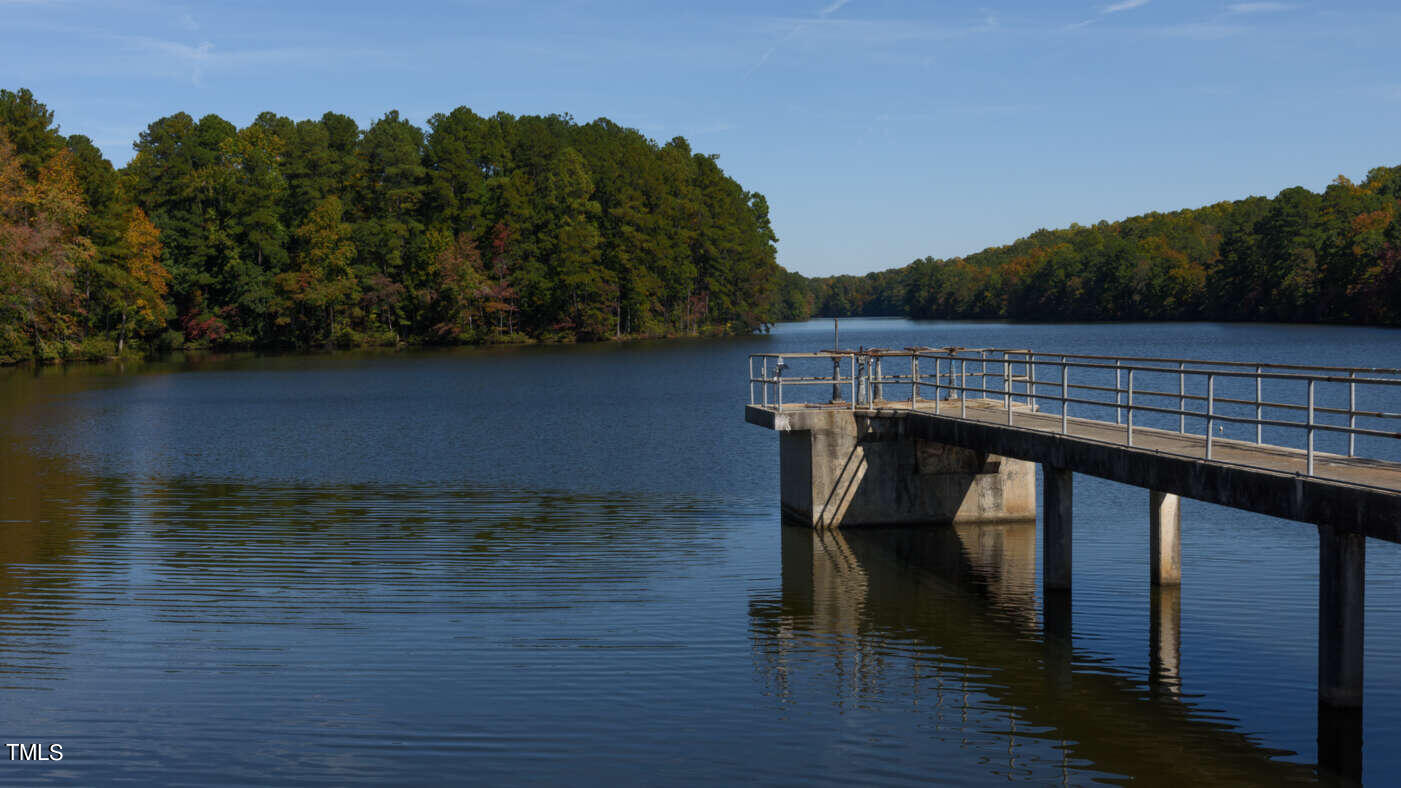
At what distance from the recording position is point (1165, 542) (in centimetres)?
1827

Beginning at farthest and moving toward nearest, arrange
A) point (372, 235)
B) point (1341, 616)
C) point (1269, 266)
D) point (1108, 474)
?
point (1269, 266)
point (372, 235)
point (1108, 474)
point (1341, 616)

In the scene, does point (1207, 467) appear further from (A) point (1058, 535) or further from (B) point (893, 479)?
(B) point (893, 479)

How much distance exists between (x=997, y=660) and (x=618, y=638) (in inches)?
185

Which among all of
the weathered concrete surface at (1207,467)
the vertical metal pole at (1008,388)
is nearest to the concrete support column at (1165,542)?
the weathered concrete surface at (1207,467)

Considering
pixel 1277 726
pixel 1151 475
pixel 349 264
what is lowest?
pixel 1277 726

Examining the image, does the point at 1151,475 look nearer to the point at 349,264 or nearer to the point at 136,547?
the point at 136,547

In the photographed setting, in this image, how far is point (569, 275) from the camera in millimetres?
A: 118312

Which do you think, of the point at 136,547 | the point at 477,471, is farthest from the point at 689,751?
the point at 477,471

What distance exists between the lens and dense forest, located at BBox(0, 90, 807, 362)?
3905 inches

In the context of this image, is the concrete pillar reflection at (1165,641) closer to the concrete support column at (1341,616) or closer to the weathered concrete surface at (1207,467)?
the concrete support column at (1341,616)

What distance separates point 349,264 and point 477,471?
281 feet

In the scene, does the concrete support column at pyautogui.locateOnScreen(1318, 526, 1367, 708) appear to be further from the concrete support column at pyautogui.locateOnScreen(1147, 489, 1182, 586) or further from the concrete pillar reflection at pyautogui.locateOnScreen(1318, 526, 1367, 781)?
the concrete support column at pyautogui.locateOnScreen(1147, 489, 1182, 586)

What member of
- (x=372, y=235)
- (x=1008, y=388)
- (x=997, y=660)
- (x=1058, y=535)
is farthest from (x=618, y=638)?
(x=372, y=235)

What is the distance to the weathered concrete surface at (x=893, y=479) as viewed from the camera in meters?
23.2
